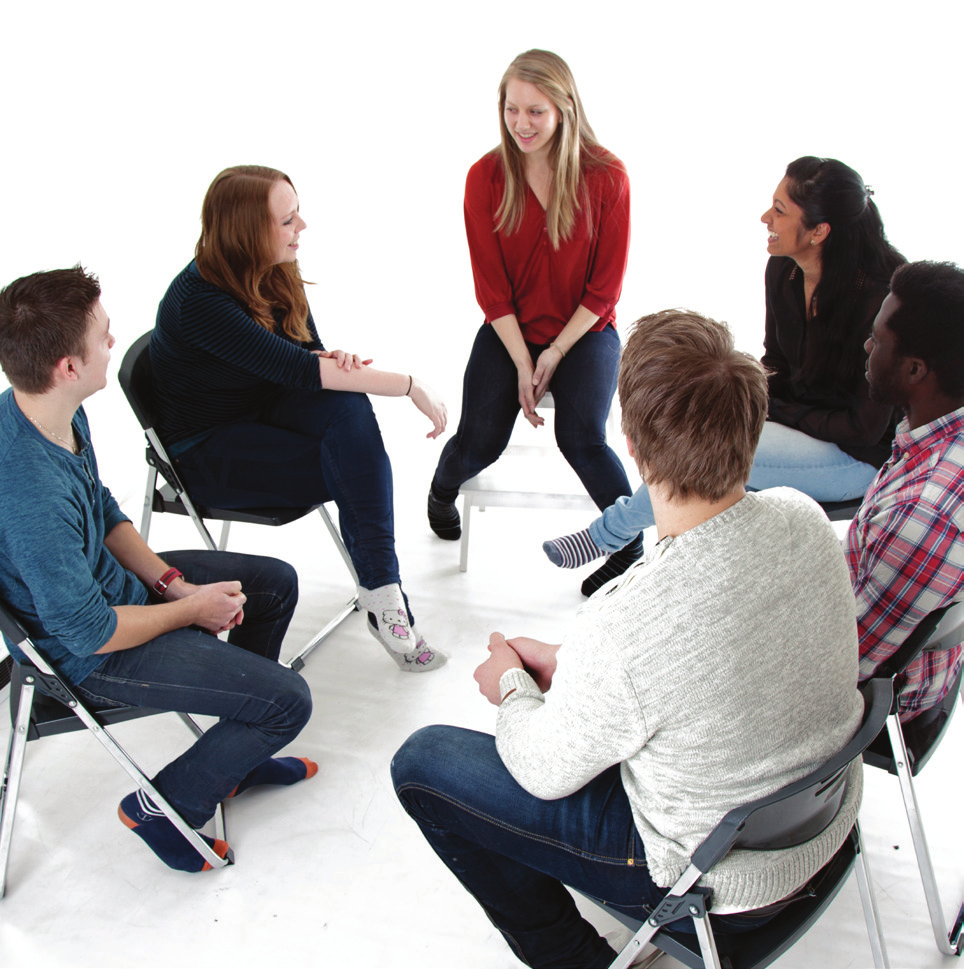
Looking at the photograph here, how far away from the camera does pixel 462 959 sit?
1.66 meters

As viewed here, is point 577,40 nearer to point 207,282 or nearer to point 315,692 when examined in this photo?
point 207,282

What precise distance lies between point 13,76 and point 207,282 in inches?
50.6

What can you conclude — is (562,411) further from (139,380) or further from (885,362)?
(139,380)

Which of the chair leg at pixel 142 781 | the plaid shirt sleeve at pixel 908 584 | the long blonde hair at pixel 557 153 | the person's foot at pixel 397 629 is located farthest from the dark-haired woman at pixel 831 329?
the chair leg at pixel 142 781

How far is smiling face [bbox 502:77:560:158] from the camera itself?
98.0 inches

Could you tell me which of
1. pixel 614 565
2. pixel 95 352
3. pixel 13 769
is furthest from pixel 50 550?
pixel 614 565

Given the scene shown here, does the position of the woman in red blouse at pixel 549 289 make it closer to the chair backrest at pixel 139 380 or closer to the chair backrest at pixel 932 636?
the chair backrest at pixel 139 380

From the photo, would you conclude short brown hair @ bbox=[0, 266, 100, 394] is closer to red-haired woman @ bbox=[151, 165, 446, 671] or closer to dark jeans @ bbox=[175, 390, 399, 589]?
red-haired woman @ bbox=[151, 165, 446, 671]

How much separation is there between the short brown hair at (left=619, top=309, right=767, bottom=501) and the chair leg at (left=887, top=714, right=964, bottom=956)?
0.67 metres

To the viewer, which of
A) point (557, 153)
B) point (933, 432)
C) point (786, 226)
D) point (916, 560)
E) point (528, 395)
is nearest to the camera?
point (916, 560)

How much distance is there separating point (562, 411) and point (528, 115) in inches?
34.8

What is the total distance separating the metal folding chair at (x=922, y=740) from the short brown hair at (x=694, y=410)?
521 millimetres

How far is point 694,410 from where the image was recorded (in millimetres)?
1126

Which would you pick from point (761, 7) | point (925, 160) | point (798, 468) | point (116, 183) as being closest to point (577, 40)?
point (761, 7)
